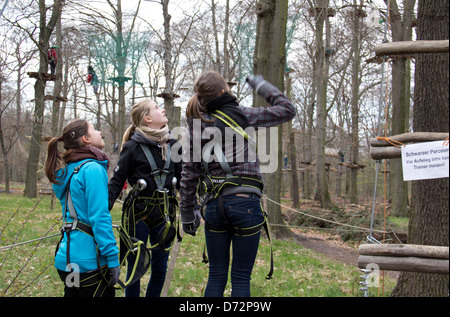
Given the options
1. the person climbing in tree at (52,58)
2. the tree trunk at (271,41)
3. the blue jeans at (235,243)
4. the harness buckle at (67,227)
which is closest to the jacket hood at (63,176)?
the harness buckle at (67,227)

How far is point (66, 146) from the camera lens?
2891 mm

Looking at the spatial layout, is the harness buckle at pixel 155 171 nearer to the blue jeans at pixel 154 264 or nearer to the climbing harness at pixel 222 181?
the blue jeans at pixel 154 264

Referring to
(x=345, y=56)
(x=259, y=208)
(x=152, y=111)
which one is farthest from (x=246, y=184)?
(x=345, y=56)

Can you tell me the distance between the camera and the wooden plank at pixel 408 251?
234 centimetres

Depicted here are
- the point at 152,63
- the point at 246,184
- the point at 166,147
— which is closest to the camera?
the point at 246,184

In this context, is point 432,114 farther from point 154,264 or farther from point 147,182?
point 154,264

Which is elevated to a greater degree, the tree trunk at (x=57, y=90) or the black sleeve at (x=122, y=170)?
the tree trunk at (x=57, y=90)

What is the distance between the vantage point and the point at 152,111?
11.7 feet

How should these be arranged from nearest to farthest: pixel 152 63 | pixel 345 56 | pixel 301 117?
pixel 345 56, pixel 152 63, pixel 301 117

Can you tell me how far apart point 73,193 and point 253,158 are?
127cm

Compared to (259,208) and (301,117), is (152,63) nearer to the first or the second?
(301,117)

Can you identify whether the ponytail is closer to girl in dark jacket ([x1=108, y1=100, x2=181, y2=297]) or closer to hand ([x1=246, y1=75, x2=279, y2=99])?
girl in dark jacket ([x1=108, y1=100, x2=181, y2=297])

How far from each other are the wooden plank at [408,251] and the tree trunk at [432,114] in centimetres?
62

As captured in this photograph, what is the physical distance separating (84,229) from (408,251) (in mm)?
2111
